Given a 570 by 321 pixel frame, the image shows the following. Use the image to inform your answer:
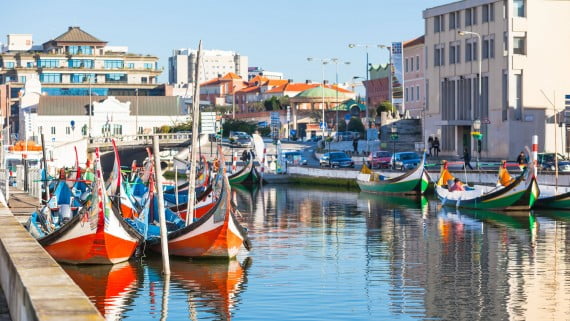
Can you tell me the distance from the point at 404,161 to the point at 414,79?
137 ft

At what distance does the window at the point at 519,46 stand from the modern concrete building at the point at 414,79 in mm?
31595

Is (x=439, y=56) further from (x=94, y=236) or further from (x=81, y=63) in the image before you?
(x=81, y=63)

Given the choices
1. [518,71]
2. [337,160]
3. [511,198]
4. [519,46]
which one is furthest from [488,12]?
[511,198]

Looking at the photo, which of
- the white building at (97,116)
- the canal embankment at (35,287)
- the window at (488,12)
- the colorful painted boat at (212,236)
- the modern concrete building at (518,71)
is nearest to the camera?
the canal embankment at (35,287)

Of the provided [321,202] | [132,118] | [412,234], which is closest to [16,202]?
[412,234]

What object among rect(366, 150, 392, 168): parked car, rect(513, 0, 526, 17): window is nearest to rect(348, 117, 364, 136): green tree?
rect(366, 150, 392, 168): parked car

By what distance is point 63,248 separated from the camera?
34.7 m

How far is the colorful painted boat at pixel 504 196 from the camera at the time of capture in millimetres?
57469

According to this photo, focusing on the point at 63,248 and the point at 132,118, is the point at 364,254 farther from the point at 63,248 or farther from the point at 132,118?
the point at 132,118

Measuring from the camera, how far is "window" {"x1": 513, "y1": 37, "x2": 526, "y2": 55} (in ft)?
301

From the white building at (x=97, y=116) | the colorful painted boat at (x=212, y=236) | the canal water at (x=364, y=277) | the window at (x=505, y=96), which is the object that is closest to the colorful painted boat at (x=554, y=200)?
the canal water at (x=364, y=277)

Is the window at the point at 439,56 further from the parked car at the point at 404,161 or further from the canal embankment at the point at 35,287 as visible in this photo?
the canal embankment at the point at 35,287

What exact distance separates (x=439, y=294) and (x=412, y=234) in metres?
18.2

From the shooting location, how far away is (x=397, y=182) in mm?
75000
